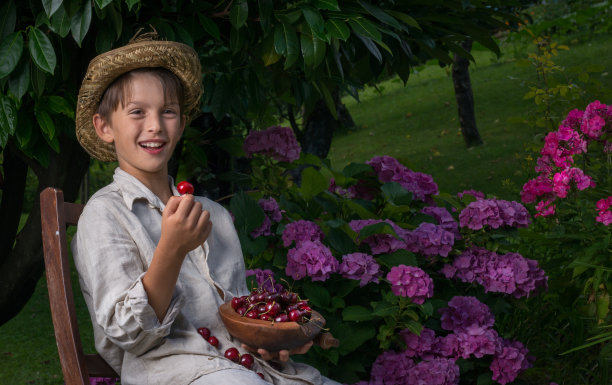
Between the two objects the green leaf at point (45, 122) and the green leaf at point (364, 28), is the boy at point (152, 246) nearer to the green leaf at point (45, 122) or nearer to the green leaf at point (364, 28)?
the green leaf at point (45, 122)

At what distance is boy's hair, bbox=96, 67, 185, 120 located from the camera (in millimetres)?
1997

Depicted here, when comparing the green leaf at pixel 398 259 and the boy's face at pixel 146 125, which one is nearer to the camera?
the boy's face at pixel 146 125

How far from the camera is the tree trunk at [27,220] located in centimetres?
324

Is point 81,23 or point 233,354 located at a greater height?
point 81,23

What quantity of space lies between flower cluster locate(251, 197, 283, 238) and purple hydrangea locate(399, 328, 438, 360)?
2.53 feet

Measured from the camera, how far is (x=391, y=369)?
3.11m

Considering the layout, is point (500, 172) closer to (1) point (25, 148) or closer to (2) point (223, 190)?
(2) point (223, 190)

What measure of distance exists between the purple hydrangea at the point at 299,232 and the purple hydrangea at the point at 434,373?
27.9 inches

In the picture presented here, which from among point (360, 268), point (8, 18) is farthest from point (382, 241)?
point (8, 18)

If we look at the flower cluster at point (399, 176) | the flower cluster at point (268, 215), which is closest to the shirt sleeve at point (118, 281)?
the flower cluster at point (268, 215)

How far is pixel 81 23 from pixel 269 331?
1.19m

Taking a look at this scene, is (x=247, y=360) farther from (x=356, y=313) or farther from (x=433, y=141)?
(x=433, y=141)

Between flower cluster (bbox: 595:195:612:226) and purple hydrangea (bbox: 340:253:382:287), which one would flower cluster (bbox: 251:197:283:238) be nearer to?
purple hydrangea (bbox: 340:253:382:287)

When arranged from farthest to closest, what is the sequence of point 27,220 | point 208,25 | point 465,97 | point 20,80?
point 465,97
point 27,220
point 208,25
point 20,80
